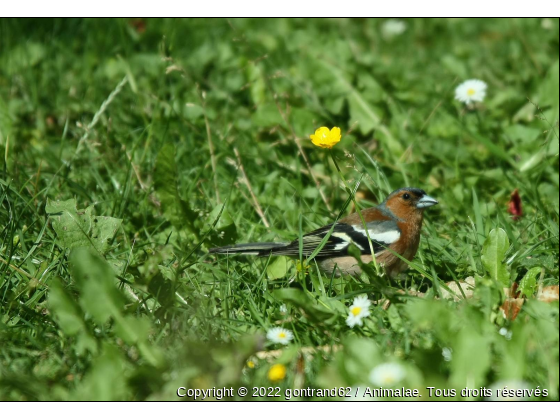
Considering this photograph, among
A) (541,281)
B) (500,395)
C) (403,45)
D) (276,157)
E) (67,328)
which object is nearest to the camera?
(500,395)

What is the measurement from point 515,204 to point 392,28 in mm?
4111

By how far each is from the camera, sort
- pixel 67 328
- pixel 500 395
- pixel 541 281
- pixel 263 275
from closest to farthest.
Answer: pixel 500 395
pixel 67 328
pixel 541 281
pixel 263 275

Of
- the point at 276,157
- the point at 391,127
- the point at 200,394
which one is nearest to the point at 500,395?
the point at 200,394

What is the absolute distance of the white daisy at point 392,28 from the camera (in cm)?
827

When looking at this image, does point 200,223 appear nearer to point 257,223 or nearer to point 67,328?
point 257,223

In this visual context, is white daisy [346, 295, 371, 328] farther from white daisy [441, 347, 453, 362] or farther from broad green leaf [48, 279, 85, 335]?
broad green leaf [48, 279, 85, 335]

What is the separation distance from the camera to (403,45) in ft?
26.5

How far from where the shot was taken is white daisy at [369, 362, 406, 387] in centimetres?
253

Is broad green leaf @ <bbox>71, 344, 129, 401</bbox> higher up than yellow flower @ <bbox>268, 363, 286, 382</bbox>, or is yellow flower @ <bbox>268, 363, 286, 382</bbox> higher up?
yellow flower @ <bbox>268, 363, 286, 382</bbox>

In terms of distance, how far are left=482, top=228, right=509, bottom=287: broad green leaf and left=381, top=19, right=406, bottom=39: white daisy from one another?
17.4 feet

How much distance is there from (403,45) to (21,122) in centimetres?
443

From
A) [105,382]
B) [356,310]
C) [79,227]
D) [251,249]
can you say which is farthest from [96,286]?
[251,249]

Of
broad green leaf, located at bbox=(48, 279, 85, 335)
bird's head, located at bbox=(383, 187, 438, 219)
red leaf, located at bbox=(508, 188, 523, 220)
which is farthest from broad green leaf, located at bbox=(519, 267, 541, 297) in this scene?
broad green leaf, located at bbox=(48, 279, 85, 335)

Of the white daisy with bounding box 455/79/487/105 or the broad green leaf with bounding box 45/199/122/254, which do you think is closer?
the broad green leaf with bounding box 45/199/122/254
